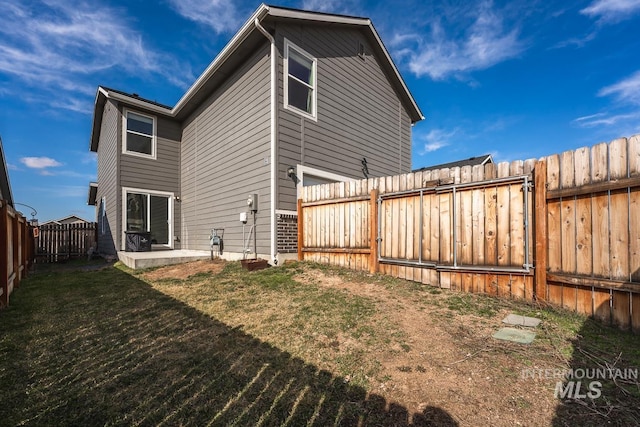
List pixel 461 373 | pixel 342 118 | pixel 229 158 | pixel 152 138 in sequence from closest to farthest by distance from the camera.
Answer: pixel 461 373 < pixel 229 158 < pixel 342 118 < pixel 152 138

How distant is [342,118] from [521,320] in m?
7.47

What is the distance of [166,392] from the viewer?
7.18ft

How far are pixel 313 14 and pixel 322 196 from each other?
16.9 ft

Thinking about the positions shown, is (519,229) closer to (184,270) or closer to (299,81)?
(299,81)

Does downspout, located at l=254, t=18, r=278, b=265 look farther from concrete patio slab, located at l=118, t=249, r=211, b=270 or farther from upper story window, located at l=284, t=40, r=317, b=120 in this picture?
concrete patio slab, located at l=118, t=249, r=211, b=270

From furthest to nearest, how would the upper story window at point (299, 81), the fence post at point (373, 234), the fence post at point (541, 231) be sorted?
the upper story window at point (299, 81)
the fence post at point (373, 234)
the fence post at point (541, 231)

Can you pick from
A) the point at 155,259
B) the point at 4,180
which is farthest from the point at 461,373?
the point at 4,180

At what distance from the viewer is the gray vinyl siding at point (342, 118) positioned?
7480mm

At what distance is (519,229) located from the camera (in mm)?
4055

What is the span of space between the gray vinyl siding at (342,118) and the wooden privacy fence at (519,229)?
2.39 metres

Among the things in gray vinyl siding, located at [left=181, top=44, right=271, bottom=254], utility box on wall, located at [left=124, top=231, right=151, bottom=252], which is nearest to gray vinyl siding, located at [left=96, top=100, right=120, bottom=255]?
utility box on wall, located at [left=124, top=231, right=151, bottom=252]

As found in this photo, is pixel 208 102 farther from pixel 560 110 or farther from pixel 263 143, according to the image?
pixel 560 110

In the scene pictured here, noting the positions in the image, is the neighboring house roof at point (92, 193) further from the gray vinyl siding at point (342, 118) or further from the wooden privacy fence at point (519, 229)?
the wooden privacy fence at point (519, 229)

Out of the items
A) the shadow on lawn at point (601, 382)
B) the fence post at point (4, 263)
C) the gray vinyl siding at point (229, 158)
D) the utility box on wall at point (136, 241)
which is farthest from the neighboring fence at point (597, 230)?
the utility box on wall at point (136, 241)
